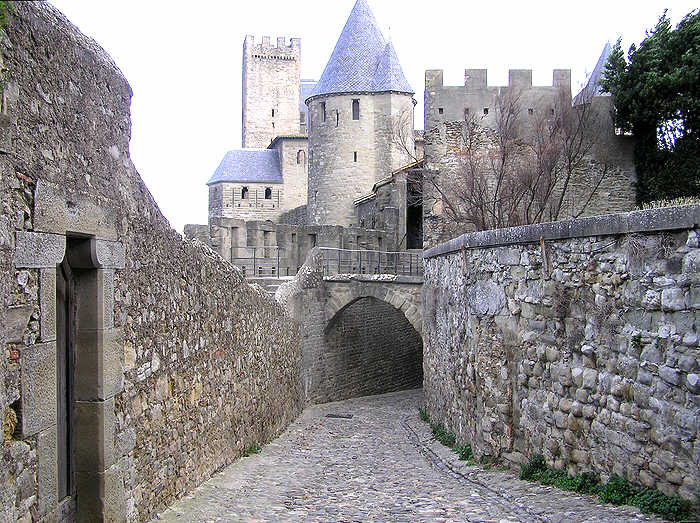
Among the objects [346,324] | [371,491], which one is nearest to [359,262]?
[346,324]

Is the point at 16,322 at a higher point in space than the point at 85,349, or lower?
higher

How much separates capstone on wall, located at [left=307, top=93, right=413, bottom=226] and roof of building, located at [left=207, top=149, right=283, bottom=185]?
47.6ft

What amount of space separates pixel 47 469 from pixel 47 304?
37.8 inches

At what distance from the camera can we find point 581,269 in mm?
6270

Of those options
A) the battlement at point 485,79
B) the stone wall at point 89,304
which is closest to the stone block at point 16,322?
the stone wall at point 89,304

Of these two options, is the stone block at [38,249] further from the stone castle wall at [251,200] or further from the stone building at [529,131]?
the stone castle wall at [251,200]

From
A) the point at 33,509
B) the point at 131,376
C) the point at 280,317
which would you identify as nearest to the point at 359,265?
the point at 280,317

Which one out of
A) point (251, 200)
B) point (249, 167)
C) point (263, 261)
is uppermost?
point (249, 167)

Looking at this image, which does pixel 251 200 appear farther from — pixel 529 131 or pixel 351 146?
pixel 529 131

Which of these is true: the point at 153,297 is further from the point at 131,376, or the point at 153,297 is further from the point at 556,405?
the point at 556,405

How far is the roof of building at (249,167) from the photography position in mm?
48562

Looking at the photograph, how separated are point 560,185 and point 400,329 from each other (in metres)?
7.01

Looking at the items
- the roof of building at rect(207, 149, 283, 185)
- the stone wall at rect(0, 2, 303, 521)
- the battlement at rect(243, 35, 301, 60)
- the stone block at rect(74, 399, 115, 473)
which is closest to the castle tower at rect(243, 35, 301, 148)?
the battlement at rect(243, 35, 301, 60)

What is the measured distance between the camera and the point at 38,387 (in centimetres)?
404
